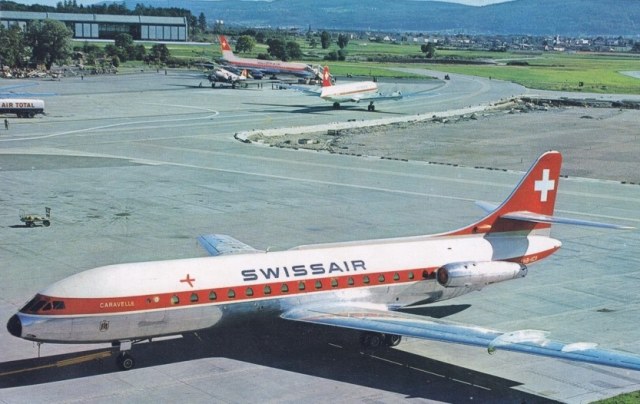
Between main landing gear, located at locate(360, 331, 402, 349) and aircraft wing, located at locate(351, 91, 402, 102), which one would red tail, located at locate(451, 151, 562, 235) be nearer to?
main landing gear, located at locate(360, 331, 402, 349)

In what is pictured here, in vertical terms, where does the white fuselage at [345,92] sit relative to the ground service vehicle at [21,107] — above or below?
above

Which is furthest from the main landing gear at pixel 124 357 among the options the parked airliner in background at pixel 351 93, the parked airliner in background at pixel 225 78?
the parked airliner in background at pixel 225 78

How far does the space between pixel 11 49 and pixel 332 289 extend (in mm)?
163750

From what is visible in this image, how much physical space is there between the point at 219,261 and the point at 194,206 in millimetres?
27635

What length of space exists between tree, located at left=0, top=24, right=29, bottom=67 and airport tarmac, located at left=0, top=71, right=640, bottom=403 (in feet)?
256

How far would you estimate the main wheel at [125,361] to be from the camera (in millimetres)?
27516

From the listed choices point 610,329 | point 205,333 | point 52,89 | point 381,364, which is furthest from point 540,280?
point 52,89

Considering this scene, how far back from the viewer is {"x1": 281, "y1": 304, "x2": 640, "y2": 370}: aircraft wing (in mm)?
23672

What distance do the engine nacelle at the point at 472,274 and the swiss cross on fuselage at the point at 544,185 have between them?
15.5ft

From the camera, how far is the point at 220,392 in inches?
1025

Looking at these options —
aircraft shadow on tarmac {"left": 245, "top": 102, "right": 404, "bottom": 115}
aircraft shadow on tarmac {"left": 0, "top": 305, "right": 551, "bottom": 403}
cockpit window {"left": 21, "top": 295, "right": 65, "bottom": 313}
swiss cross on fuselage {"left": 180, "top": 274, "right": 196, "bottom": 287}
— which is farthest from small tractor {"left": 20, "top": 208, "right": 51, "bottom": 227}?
aircraft shadow on tarmac {"left": 245, "top": 102, "right": 404, "bottom": 115}

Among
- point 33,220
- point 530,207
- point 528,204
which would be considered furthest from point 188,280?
point 33,220

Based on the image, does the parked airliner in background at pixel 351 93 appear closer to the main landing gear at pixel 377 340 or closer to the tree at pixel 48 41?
the tree at pixel 48 41

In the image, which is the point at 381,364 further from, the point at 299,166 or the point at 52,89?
the point at 52,89
